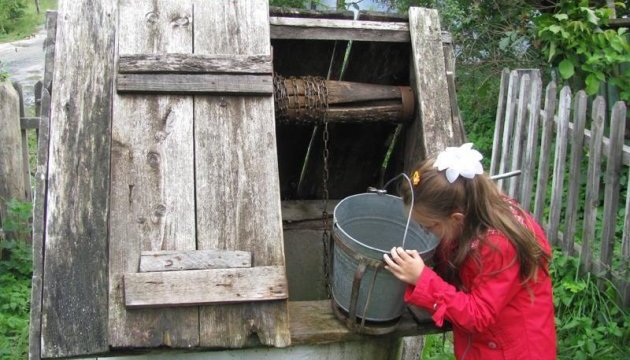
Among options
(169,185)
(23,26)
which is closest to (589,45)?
(169,185)

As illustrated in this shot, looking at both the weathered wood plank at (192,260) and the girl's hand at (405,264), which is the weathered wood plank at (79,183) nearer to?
the weathered wood plank at (192,260)

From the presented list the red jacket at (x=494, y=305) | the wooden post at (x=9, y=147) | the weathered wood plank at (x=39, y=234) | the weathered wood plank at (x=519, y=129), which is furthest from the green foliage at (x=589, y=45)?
the wooden post at (x=9, y=147)

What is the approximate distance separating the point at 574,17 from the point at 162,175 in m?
3.92

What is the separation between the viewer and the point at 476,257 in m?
2.08

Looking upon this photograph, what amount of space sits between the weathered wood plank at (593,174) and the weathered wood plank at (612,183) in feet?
0.29

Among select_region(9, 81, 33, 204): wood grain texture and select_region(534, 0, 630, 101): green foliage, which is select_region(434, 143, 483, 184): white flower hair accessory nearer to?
select_region(534, 0, 630, 101): green foliage

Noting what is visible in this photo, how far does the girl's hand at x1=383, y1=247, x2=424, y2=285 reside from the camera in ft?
6.58

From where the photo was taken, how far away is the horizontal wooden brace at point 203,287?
2059 mm

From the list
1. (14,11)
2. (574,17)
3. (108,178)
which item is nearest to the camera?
(108,178)

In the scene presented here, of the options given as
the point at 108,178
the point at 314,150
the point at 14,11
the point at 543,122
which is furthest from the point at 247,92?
the point at 14,11

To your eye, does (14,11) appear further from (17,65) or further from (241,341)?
(241,341)

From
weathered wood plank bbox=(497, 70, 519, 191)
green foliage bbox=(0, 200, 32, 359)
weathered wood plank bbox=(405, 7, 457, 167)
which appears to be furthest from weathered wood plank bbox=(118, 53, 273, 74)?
weathered wood plank bbox=(497, 70, 519, 191)

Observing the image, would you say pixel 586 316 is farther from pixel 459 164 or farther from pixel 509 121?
pixel 459 164

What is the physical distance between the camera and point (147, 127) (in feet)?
7.74
